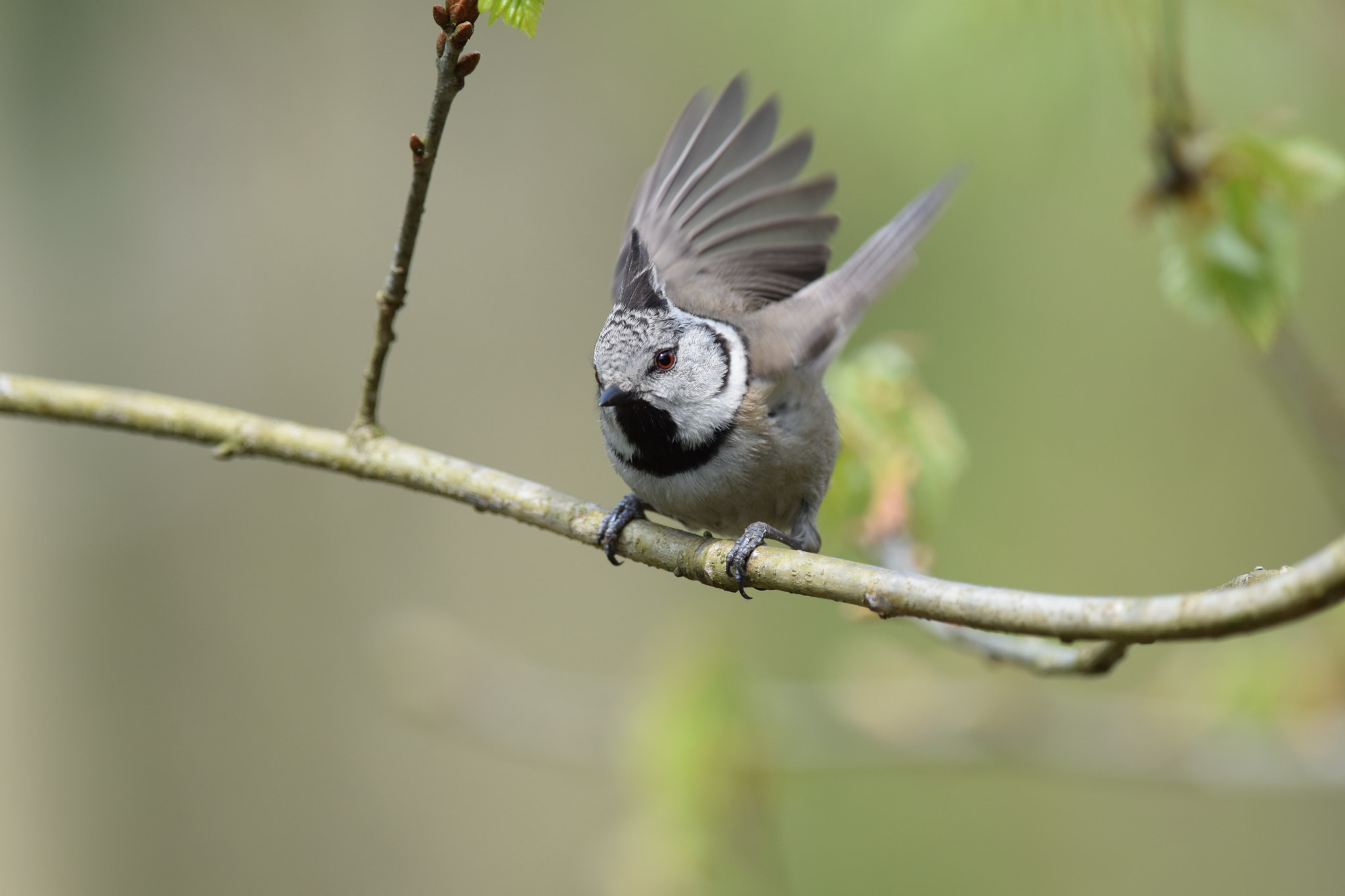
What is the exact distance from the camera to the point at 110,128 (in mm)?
7059

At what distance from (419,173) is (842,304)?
141cm

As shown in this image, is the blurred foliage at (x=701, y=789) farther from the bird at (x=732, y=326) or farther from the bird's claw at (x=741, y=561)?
the bird's claw at (x=741, y=561)

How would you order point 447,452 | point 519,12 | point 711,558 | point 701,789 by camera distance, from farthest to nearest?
1. point 447,452
2. point 701,789
3. point 711,558
4. point 519,12

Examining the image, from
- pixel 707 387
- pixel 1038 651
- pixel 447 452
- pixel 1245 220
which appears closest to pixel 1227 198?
pixel 1245 220

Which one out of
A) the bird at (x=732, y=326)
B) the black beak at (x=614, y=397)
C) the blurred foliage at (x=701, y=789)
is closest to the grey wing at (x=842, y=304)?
the bird at (x=732, y=326)

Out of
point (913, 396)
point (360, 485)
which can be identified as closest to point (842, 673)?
point (913, 396)

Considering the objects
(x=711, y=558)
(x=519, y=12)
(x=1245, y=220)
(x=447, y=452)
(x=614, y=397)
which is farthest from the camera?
(x=447, y=452)

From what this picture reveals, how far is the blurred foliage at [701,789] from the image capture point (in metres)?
3.72

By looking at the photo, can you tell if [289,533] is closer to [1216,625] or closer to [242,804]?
[242,804]

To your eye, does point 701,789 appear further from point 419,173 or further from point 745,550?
point 419,173

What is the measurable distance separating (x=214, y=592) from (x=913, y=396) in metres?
5.02

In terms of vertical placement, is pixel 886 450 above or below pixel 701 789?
above

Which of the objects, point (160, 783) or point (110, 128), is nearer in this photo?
point (160, 783)

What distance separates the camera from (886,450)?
2.99 m
